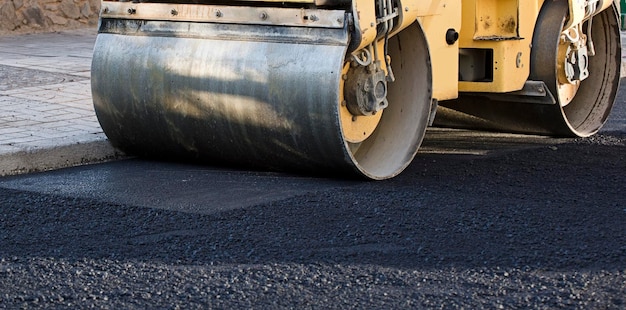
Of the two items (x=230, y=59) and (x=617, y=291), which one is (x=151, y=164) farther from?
(x=617, y=291)

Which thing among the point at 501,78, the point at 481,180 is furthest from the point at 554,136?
the point at 481,180

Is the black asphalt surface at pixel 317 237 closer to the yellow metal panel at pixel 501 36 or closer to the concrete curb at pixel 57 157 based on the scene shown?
the concrete curb at pixel 57 157

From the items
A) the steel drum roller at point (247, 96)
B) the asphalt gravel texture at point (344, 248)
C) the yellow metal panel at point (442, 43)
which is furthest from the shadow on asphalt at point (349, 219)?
the yellow metal panel at point (442, 43)

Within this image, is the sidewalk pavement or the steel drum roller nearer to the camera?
the steel drum roller

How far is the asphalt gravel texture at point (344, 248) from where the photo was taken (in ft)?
12.2

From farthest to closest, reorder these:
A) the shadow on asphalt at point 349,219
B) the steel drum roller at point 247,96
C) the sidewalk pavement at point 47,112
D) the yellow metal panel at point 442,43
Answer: the sidewalk pavement at point 47,112
the yellow metal panel at point 442,43
the steel drum roller at point 247,96
the shadow on asphalt at point 349,219

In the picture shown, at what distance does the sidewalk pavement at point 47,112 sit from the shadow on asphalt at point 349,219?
0.17m

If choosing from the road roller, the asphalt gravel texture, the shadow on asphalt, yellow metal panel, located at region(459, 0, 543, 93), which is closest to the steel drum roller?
the road roller

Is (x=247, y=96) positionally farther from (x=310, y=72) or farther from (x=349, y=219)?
(x=349, y=219)

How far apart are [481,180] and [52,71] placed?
15.0ft

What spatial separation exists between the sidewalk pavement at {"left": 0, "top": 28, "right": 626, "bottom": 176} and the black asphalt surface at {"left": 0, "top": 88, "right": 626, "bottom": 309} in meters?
0.19

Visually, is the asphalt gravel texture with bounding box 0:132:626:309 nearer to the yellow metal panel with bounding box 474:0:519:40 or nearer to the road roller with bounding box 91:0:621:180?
the road roller with bounding box 91:0:621:180

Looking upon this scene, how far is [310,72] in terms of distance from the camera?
16.9ft

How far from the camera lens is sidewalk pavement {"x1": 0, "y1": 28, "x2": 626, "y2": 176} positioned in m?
5.98
